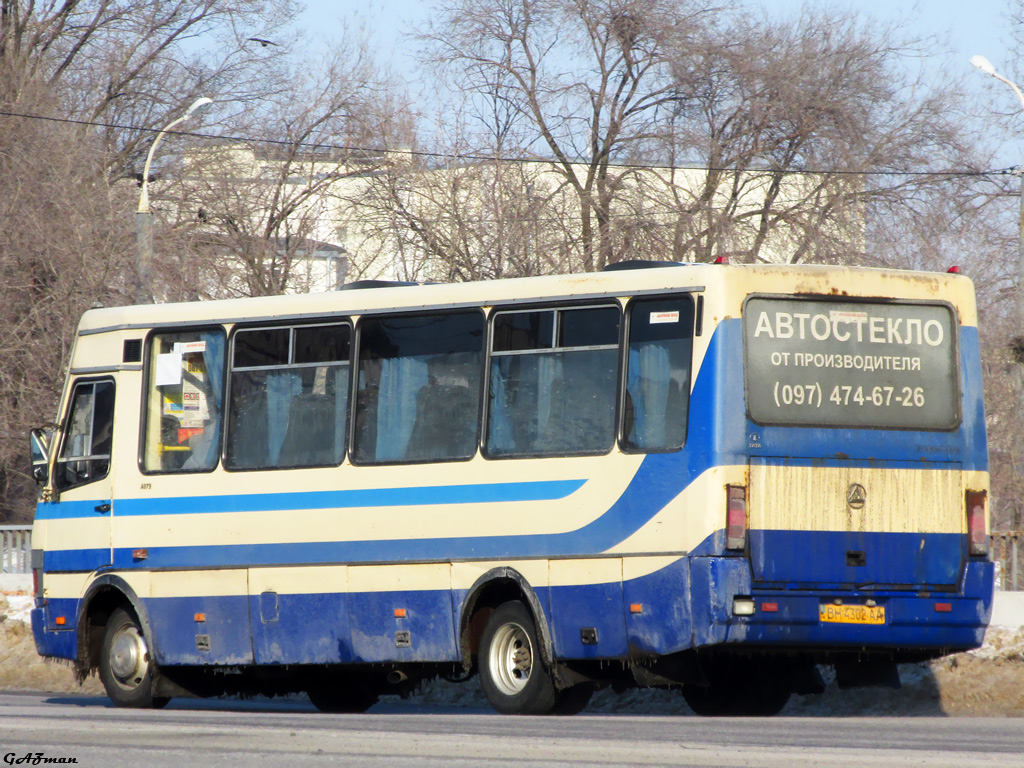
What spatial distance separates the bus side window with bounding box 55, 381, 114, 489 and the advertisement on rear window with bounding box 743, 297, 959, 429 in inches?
227

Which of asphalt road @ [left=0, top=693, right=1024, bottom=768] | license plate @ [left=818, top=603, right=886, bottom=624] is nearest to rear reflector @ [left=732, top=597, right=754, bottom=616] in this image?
license plate @ [left=818, top=603, right=886, bottom=624]

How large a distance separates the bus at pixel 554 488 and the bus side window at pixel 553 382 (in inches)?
0.8

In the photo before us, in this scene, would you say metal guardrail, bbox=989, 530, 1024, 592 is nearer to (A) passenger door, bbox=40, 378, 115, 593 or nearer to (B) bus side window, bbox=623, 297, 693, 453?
(B) bus side window, bbox=623, 297, 693, 453

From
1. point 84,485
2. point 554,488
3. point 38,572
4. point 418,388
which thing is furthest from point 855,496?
point 38,572

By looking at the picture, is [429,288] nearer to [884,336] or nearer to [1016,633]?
[884,336]

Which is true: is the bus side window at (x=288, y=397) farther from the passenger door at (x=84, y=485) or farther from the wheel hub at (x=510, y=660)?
the wheel hub at (x=510, y=660)

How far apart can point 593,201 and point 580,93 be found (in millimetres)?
2697

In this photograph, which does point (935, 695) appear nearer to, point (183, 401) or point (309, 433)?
point (309, 433)

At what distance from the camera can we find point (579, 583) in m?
11.3

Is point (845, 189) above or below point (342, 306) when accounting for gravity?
above

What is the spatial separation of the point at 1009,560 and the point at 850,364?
4.74 metres

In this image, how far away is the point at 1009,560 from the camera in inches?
591

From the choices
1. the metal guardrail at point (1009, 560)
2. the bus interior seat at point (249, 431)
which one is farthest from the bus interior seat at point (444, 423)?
the metal guardrail at point (1009, 560)

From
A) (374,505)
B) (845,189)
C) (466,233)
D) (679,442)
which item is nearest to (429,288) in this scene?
(374,505)
